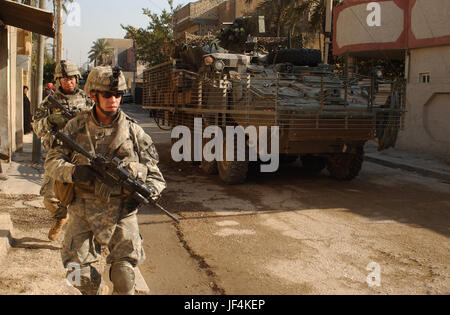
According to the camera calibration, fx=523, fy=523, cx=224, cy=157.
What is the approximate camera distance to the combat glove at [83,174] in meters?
2.97

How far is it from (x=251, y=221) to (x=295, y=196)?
163 cm

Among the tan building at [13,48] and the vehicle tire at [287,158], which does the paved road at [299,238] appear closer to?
the vehicle tire at [287,158]

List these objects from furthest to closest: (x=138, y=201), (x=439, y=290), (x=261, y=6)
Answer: (x=261, y=6), (x=439, y=290), (x=138, y=201)

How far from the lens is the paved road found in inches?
158

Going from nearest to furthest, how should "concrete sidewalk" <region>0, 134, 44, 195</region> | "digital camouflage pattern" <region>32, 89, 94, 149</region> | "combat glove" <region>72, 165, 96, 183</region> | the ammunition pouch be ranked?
"combat glove" <region>72, 165, 96, 183</region> < the ammunition pouch < "digital camouflage pattern" <region>32, 89, 94, 149</region> < "concrete sidewalk" <region>0, 134, 44, 195</region>

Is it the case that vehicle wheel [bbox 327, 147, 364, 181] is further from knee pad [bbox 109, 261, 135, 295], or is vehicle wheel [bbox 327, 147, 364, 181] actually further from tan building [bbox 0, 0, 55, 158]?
knee pad [bbox 109, 261, 135, 295]

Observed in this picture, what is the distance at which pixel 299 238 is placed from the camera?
5270 millimetres

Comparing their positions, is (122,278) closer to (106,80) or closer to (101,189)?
(101,189)

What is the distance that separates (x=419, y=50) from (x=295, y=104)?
7252 mm

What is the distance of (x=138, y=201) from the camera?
3139 millimetres

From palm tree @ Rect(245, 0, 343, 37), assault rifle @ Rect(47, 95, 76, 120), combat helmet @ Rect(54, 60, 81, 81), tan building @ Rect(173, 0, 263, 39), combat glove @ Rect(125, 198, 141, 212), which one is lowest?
combat glove @ Rect(125, 198, 141, 212)
